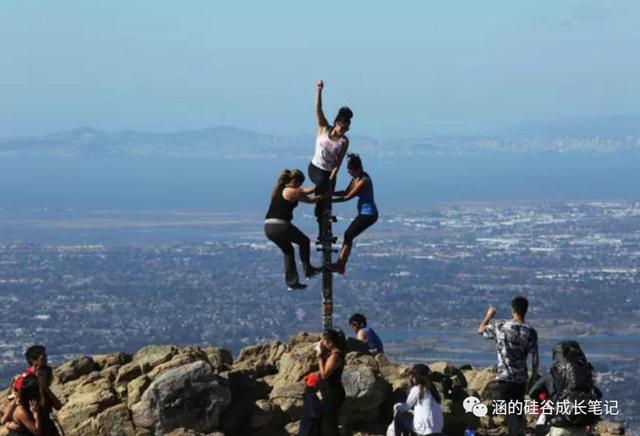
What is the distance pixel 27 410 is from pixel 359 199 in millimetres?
6087

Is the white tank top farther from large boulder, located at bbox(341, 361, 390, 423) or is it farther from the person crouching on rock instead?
the person crouching on rock

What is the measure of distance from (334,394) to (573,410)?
104 inches

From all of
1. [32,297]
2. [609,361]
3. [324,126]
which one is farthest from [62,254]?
[324,126]

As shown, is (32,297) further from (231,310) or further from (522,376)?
(522,376)

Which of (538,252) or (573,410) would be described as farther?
(538,252)

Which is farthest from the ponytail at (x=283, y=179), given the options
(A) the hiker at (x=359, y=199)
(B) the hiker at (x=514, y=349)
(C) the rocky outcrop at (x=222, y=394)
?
(B) the hiker at (x=514, y=349)

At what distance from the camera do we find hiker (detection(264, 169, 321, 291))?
63.3 ft

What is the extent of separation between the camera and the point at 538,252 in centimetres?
18162

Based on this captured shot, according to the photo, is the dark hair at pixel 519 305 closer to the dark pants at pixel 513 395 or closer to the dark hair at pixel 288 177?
the dark pants at pixel 513 395

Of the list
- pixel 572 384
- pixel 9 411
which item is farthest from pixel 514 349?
pixel 9 411

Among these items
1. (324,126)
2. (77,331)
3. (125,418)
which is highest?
(324,126)

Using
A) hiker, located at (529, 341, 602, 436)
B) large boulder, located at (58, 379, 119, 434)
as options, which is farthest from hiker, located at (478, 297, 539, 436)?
large boulder, located at (58, 379, 119, 434)

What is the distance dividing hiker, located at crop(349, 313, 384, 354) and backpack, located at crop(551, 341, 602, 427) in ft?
14.7

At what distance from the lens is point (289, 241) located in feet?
65.3
